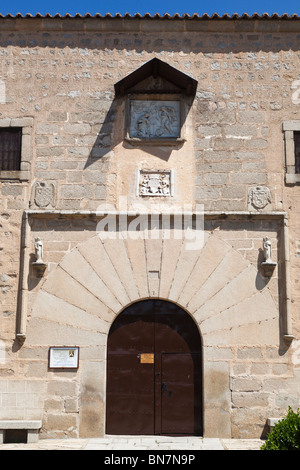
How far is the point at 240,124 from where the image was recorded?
9.00m

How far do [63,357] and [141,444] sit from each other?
1619 millimetres

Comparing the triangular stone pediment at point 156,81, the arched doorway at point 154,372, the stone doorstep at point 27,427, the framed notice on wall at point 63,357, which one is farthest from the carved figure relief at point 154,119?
the stone doorstep at point 27,427

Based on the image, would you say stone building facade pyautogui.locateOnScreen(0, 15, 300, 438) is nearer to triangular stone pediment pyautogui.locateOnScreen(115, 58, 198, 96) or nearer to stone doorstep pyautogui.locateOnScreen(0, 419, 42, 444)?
triangular stone pediment pyautogui.locateOnScreen(115, 58, 198, 96)

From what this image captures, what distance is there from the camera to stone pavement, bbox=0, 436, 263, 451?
7493 mm

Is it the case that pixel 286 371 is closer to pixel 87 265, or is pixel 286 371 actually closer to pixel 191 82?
pixel 87 265

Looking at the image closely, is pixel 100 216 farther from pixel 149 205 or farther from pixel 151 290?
pixel 151 290

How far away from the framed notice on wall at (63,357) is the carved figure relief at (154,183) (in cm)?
252

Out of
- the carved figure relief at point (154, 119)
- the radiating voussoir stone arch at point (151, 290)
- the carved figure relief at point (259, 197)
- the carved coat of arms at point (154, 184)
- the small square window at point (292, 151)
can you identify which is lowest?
the radiating voussoir stone arch at point (151, 290)

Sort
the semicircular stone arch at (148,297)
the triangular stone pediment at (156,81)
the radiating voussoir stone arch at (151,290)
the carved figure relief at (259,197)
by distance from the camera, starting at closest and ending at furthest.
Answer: the semicircular stone arch at (148,297)
the radiating voussoir stone arch at (151,290)
the carved figure relief at (259,197)
the triangular stone pediment at (156,81)

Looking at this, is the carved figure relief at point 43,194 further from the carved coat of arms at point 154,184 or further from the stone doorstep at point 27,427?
the stone doorstep at point 27,427

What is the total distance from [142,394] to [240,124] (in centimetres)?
433

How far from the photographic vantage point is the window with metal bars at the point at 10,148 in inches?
354

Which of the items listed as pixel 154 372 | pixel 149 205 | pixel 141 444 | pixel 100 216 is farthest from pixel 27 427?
pixel 149 205

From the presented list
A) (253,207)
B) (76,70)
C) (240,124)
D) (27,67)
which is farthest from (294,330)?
(27,67)
